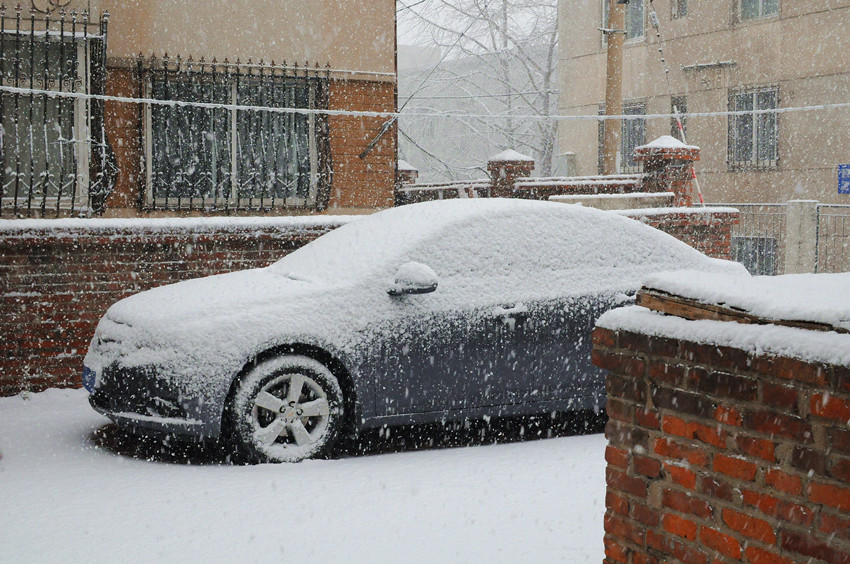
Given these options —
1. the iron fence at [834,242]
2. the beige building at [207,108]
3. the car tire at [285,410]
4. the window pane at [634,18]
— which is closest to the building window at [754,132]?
the window pane at [634,18]

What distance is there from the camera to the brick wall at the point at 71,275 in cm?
807

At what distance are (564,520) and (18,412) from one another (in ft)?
15.8

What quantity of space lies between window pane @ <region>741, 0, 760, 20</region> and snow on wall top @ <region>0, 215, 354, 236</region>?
15370 mm

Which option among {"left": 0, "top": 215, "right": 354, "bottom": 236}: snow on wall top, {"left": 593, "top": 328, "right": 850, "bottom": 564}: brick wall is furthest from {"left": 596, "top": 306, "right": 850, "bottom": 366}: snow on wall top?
{"left": 0, "top": 215, "right": 354, "bottom": 236}: snow on wall top

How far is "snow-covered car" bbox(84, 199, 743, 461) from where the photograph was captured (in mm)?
5891

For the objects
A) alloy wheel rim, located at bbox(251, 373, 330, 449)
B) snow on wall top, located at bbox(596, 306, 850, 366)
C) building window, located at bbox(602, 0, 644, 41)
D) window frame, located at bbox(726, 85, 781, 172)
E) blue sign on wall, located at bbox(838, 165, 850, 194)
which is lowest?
alloy wheel rim, located at bbox(251, 373, 330, 449)

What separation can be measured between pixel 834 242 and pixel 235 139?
35.6 feet

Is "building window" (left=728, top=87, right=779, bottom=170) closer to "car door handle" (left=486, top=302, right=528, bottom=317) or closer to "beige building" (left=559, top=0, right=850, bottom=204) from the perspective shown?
"beige building" (left=559, top=0, right=850, bottom=204)

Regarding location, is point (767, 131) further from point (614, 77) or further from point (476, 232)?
point (476, 232)

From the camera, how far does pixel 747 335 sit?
2.51 metres

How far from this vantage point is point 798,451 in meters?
Result: 2.39

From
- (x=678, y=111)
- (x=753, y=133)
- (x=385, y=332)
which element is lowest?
(x=385, y=332)

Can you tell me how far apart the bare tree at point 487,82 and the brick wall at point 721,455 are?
30043mm

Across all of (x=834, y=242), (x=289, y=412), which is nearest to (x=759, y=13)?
(x=834, y=242)
